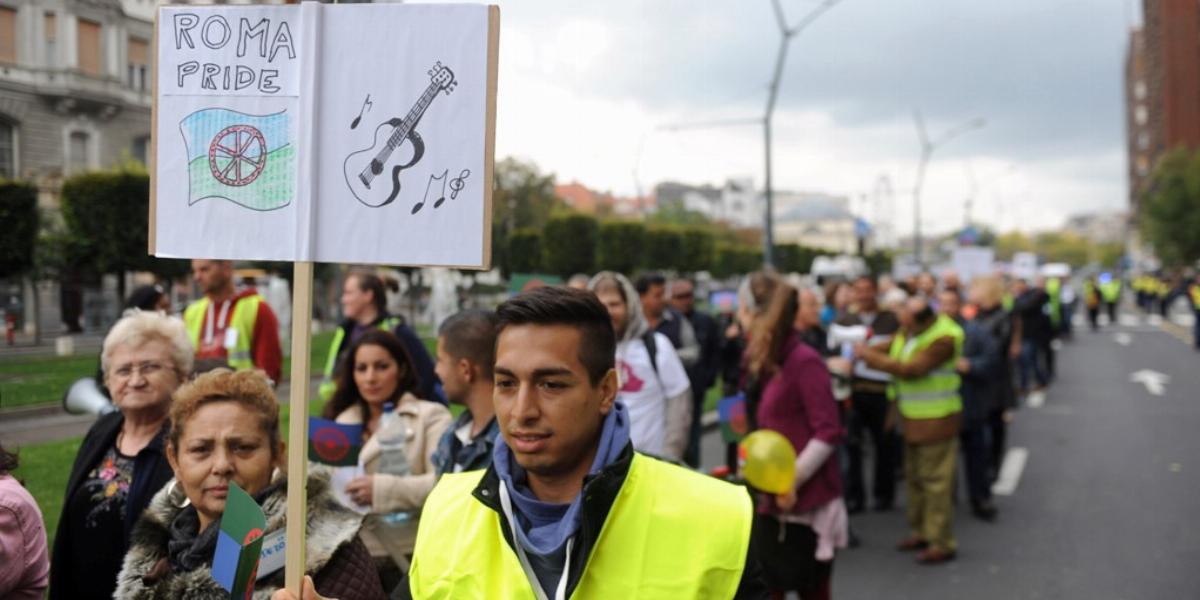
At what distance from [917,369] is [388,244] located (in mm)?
5688

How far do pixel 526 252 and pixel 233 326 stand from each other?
17.8 meters

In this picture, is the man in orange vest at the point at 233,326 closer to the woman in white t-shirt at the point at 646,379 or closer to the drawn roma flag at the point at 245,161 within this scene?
the woman in white t-shirt at the point at 646,379

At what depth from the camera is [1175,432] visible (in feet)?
42.8

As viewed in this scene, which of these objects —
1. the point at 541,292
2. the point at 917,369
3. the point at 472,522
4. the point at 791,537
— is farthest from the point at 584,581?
the point at 917,369

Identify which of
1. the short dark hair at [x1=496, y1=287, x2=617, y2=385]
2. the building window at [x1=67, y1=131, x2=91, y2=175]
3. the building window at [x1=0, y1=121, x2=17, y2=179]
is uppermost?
the building window at [x1=67, y1=131, x2=91, y2=175]

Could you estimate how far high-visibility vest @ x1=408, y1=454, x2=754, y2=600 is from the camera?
82.8 inches

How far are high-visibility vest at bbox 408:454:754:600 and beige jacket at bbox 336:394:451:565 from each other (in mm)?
1813

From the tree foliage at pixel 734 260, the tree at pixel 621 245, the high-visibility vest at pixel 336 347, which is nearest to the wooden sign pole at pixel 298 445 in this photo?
the high-visibility vest at pixel 336 347

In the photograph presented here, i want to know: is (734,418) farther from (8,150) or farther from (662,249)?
(662,249)

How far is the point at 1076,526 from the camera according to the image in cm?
825

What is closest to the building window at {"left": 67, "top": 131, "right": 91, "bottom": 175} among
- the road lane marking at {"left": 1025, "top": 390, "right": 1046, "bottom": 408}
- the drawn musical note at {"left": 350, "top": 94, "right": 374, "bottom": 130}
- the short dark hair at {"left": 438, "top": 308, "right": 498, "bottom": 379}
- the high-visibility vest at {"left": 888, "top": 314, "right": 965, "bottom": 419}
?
the high-visibility vest at {"left": 888, "top": 314, "right": 965, "bottom": 419}

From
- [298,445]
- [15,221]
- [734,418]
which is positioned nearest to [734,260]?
[15,221]

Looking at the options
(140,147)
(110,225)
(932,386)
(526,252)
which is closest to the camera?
(932,386)

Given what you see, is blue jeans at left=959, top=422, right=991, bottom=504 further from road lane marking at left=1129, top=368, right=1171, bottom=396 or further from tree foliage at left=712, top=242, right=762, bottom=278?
tree foliage at left=712, top=242, right=762, bottom=278
